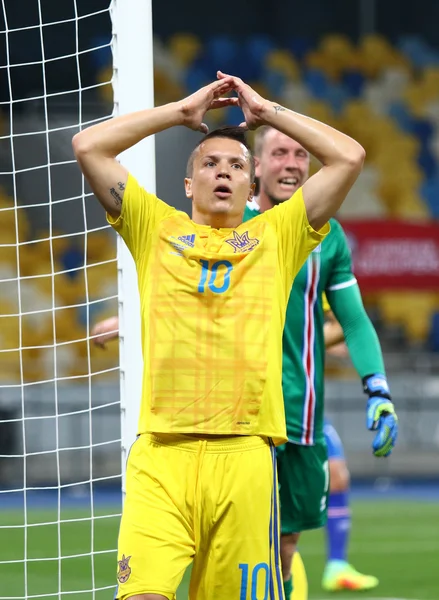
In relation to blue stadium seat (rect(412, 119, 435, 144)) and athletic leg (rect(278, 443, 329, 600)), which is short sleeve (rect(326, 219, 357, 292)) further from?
blue stadium seat (rect(412, 119, 435, 144))

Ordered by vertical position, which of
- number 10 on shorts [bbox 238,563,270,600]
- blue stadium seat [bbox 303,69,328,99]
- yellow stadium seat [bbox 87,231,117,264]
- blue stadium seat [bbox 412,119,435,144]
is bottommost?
number 10 on shorts [bbox 238,563,270,600]

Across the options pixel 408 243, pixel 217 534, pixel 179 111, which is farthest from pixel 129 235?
pixel 408 243

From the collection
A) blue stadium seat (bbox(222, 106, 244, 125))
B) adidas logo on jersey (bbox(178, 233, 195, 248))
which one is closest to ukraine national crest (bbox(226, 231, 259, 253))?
adidas logo on jersey (bbox(178, 233, 195, 248))

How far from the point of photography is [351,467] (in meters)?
13.3

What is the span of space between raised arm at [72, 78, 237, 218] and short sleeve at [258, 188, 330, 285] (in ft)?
1.19

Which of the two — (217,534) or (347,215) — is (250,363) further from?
(347,215)

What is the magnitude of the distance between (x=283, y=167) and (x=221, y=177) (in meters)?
1.19

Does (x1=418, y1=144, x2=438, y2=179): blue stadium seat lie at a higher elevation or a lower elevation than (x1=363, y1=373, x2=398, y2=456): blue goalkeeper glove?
higher

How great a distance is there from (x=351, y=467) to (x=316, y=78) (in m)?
6.61

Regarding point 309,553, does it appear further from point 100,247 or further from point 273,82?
point 273,82

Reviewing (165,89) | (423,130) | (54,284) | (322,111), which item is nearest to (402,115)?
(423,130)

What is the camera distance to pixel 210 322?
3.31m

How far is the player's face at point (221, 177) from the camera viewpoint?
135 inches

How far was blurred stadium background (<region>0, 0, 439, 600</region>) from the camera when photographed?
1291cm
